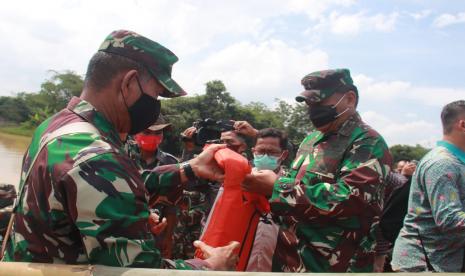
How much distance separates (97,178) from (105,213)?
0.12 meters

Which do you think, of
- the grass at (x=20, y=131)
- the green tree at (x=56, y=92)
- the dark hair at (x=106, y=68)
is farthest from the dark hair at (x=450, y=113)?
the green tree at (x=56, y=92)

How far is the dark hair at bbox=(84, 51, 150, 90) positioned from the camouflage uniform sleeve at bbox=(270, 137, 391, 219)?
133cm

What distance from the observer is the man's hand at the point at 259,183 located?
2.89 m

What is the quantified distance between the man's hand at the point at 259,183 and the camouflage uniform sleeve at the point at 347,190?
2.4 inches

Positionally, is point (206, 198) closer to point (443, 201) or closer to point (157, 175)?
point (157, 175)

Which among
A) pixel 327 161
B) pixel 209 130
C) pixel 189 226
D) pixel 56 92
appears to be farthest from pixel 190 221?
pixel 56 92

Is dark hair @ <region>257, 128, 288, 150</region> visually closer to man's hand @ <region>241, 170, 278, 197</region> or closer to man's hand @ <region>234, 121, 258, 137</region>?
man's hand @ <region>234, 121, 258, 137</region>

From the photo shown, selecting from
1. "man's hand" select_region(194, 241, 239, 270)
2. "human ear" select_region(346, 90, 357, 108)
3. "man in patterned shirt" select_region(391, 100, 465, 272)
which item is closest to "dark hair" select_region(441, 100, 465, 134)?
"man in patterned shirt" select_region(391, 100, 465, 272)

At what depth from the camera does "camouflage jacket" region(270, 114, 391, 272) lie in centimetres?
269

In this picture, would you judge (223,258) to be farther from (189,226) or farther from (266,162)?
(189,226)

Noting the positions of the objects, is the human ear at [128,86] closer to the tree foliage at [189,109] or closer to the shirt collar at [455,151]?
the shirt collar at [455,151]

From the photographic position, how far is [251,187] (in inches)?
114

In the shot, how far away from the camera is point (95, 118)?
1763 mm

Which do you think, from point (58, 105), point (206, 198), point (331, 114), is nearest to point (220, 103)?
point (206, 198)
